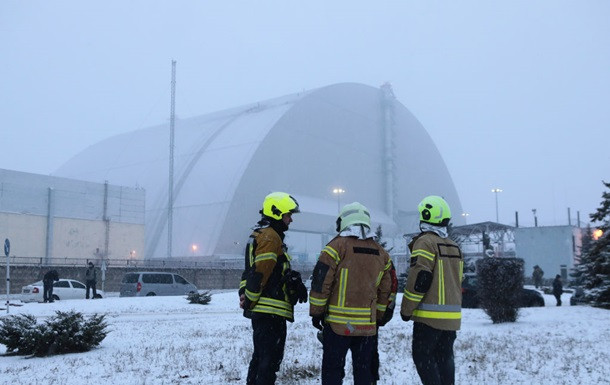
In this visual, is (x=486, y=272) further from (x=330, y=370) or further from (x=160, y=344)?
A: (x=330, y=370)

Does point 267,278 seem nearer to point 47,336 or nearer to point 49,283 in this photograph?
point 47,336

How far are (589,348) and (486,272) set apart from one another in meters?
5.41

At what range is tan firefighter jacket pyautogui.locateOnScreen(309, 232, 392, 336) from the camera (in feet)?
18.4

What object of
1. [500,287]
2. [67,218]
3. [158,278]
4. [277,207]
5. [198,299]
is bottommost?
[198,299]

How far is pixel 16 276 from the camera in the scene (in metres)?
36.6

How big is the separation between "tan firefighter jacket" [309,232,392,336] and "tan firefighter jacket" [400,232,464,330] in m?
0.40

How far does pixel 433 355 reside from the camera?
235 inches

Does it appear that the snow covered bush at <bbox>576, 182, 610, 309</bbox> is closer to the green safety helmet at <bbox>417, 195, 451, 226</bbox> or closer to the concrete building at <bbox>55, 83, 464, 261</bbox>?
the green safety helmet at <bbox>417, 195, 451, 226</bbox>

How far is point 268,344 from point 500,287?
1048 centimetres

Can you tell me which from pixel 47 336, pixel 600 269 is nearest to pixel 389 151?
pixel 600 269

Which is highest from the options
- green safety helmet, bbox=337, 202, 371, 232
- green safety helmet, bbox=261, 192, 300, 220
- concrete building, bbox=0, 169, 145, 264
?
concrete building, bbox=0, 169, 145, 264

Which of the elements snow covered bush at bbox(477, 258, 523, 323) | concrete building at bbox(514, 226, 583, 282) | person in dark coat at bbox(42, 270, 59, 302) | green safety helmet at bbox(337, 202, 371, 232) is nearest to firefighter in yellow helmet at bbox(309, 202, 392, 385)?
green safety helmet at bbox(337, 202, 371, 232)

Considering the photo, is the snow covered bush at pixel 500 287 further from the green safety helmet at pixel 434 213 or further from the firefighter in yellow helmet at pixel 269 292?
the firefighter in yellow helmet at pixel 269 292

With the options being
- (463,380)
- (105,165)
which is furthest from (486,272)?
(105,165)
